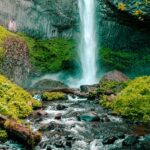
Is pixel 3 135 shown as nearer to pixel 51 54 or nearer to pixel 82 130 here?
pixel 82 130

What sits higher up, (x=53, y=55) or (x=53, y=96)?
A: (x=53, y=55)

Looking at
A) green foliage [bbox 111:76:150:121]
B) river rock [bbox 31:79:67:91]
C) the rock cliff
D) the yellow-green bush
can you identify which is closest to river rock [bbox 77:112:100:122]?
green foliage [bbox 111:76:150:121]

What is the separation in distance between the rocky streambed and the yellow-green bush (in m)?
0.44

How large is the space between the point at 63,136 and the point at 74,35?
21.6 metres

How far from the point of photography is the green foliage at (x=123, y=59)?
3286 cm

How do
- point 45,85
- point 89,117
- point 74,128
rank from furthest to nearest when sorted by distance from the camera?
1. point 45,85
2. point 89,117
3. point 74,128

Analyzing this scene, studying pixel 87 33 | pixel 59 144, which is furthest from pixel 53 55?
pixel 59 144

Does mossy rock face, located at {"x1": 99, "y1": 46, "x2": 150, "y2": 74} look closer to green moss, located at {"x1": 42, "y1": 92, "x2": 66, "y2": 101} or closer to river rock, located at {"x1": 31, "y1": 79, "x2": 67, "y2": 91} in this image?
river rock, located at {"x1": 31, "y1": 79, "x2": 67, "y2": 91}

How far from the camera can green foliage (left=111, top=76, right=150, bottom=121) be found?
16.2m

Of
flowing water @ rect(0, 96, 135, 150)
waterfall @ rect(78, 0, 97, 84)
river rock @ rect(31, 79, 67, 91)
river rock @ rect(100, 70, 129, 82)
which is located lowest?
flowing water @ rect(0, 96, 135, 150)

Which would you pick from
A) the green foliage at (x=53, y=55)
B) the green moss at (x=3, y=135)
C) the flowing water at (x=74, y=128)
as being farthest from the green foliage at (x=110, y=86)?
the green moss at (x=3, y=135)

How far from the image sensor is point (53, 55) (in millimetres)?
32875

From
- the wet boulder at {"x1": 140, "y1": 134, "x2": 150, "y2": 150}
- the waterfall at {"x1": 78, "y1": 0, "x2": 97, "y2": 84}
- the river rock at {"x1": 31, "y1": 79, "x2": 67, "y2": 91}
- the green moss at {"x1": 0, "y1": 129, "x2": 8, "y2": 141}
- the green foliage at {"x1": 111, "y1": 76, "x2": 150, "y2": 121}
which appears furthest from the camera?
the waterfall at {"x1": 78, "y1": 0, "x2": 97, "y2": 84}

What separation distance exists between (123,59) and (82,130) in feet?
65.4
